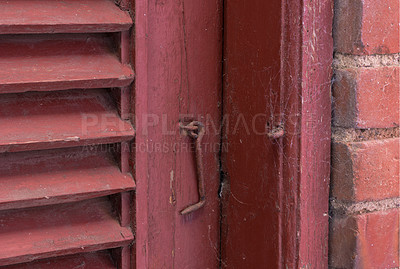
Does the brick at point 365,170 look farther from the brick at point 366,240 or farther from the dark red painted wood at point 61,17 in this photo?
the dark red painted wood at point 61,17

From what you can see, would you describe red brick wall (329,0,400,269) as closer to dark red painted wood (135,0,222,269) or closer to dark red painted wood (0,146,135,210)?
dark red painted wood (135,0,222,269)

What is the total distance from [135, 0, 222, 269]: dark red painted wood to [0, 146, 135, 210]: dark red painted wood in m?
0.06

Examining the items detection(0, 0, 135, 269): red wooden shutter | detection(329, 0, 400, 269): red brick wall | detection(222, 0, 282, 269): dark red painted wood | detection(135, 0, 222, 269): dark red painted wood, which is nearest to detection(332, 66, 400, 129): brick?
detection(329, 0, 400, 269): red brick wall

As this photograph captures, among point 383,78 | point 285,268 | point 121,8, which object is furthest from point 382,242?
point 121,8

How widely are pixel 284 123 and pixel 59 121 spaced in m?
0.39

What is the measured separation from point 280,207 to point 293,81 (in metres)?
0.23

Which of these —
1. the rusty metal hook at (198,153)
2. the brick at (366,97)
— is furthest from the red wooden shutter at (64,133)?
the brick at (366,97)

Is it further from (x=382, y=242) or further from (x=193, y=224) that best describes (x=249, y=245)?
(x=382, y=242)

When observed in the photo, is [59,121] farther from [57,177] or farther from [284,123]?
[284,123]

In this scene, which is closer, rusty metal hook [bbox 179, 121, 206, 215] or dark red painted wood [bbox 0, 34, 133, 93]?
dark red painted wood [bbox 0, 34, 133, 93]

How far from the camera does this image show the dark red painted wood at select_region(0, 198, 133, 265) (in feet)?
2.87

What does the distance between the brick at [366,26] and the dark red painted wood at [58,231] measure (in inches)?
20.2

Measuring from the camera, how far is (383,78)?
95 cm

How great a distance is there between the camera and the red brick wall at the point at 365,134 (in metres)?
0.93
